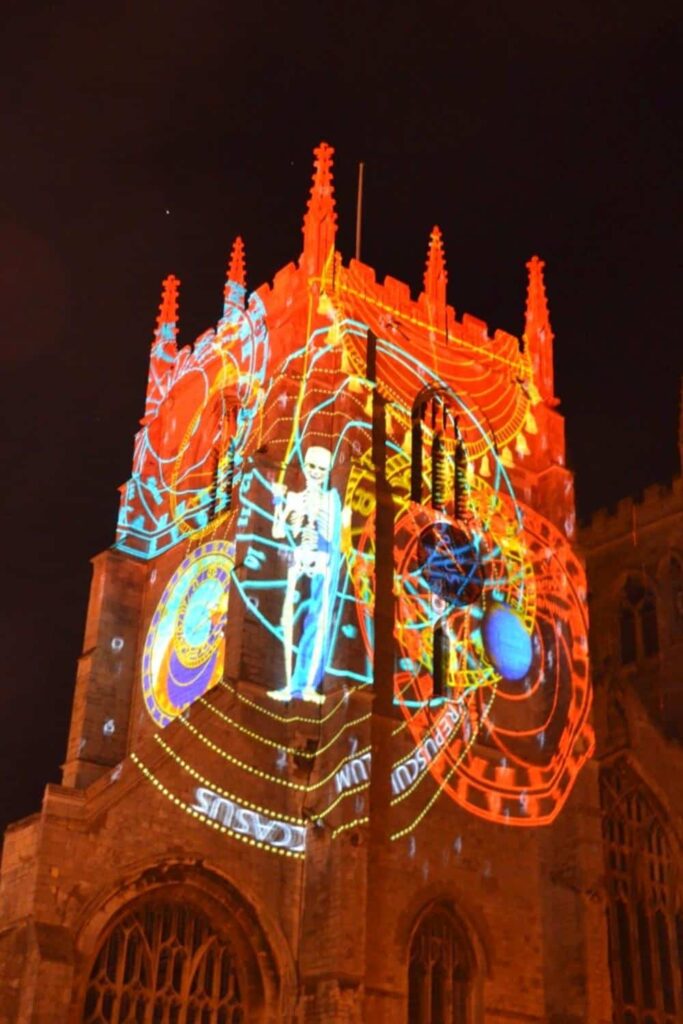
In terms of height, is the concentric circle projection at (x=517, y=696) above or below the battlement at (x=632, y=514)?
below

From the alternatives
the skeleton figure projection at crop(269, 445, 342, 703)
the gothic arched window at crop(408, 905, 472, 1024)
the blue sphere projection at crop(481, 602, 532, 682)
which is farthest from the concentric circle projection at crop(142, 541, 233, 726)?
the gothic arched window at crop(408, 905, 472, 1024)

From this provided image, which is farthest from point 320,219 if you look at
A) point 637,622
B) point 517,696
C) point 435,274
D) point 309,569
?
point 637,622

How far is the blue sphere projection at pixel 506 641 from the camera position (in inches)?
1098

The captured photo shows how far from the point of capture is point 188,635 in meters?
28.6

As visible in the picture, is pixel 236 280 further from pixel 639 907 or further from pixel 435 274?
pixel 639 907

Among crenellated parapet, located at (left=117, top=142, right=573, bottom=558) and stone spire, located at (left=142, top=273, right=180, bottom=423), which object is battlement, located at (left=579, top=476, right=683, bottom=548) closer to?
crenellated parapet, located at (left=117, top=142, right=573, bottom=558)

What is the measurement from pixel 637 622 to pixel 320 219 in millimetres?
14208

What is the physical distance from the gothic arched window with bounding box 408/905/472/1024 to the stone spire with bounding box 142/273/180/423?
14.8 metres

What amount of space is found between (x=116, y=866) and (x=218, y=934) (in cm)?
223

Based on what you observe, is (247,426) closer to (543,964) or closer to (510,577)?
(510,577)

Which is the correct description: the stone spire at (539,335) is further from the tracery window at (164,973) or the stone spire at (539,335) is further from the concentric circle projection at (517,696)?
the tracery window at (164,973)

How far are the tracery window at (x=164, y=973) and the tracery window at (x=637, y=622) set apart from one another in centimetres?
1675

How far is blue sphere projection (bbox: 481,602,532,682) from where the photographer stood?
91.5ft

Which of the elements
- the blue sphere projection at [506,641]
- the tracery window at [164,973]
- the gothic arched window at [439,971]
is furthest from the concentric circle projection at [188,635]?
the gothic arched window at [439,971]
